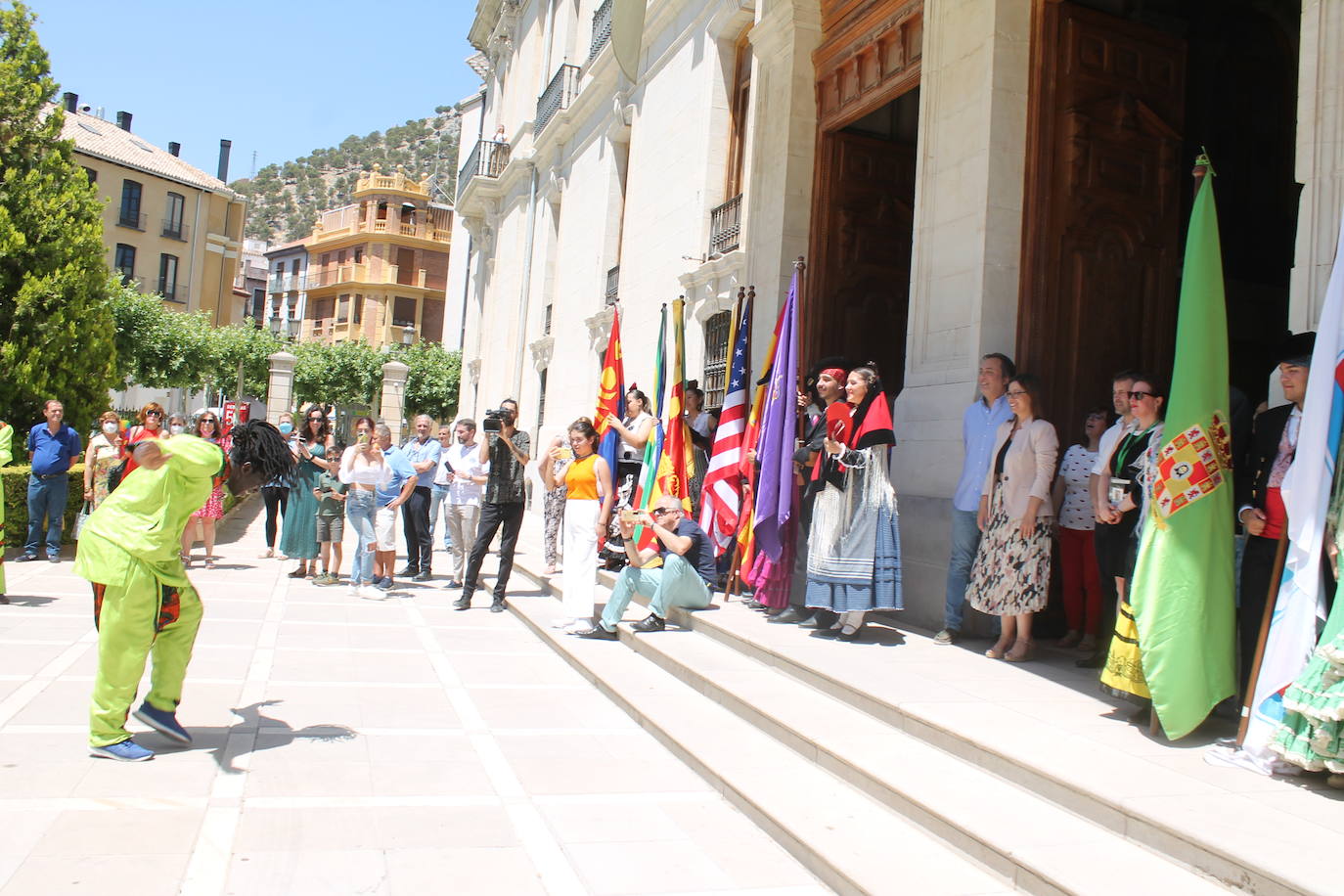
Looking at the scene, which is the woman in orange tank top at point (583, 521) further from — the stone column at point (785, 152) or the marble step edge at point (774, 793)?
the stone column at point (785, 152)

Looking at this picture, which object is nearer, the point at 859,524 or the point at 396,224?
the point at 859,524

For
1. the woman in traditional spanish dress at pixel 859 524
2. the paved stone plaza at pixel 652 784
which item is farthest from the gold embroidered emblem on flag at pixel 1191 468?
the woman in traditional spanish dress at pixel 859 524

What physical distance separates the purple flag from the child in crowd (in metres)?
5.05

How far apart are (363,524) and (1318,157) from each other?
27.8 ft

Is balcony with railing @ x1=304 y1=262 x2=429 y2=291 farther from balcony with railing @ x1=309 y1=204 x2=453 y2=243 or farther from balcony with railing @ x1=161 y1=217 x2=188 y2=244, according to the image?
balcony with railing @ x1=161 y1=217 x2=188 y2=244

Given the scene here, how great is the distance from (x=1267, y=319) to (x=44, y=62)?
53.5ft

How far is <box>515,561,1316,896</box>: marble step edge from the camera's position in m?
3.10

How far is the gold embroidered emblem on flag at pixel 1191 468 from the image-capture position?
4.53 meters

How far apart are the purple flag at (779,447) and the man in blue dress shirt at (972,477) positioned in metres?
1.42

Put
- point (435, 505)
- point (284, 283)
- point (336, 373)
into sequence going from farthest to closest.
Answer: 1. point (284, 283)
2. point (336, 373)
3. point (435, 505)

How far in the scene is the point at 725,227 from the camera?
12922 mm

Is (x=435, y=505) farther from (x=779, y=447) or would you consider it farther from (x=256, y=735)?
(x=256, y=735)

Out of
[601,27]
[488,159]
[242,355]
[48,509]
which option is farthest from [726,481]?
[242,355]

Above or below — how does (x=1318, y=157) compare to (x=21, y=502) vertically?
above
